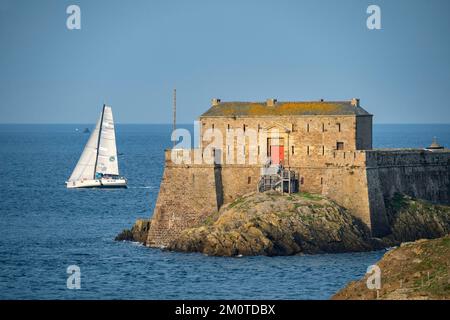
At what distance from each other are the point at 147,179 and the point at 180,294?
7066 centimetres

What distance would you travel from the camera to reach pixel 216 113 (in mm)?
80625

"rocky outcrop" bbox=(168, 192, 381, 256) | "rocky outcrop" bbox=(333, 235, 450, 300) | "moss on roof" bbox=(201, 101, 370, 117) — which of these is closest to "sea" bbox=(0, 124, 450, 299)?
"rocky outcrop" bbox=(168, 192, 381, 256)

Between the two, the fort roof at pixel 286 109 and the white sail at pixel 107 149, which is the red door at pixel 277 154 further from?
the white sail at pixel 107 149

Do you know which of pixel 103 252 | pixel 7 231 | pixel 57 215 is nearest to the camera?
pixel 103 252

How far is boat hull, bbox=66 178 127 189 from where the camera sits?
121 meters

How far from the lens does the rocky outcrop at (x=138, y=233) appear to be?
79875 mm

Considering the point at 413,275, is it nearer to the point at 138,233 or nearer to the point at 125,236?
the point at 138,233

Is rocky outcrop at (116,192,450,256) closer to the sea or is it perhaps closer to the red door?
the sea

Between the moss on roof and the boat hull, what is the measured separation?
4049 cm

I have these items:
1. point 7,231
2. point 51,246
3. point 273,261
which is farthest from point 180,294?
point 7,231

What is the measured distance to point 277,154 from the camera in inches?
3135

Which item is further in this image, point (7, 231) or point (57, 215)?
point (57, 215)

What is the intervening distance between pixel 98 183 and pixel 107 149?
314cm
